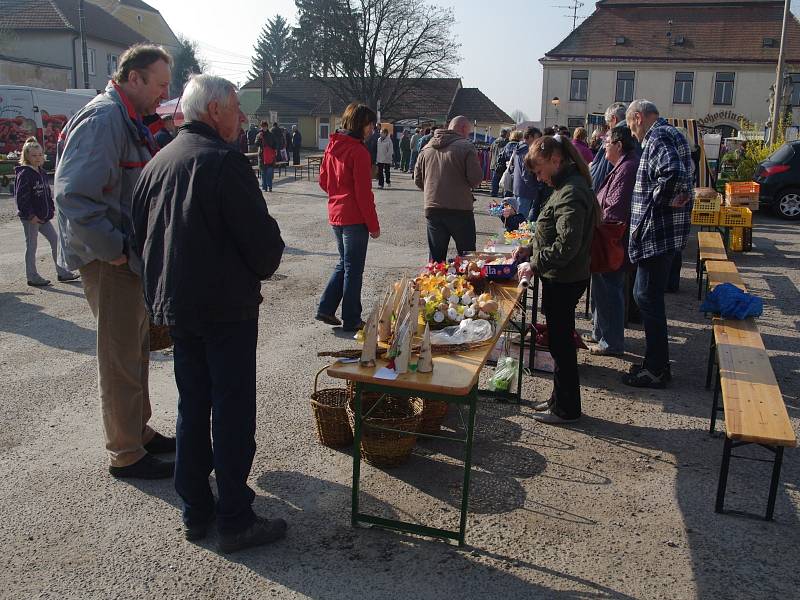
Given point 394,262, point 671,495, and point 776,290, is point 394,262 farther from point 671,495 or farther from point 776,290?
point 671,495

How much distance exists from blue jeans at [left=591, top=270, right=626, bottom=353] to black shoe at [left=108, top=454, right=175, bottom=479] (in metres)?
3.77

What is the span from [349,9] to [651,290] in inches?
1858

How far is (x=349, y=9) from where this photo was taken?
48.0 m

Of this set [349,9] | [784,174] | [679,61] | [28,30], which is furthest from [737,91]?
[28,30]

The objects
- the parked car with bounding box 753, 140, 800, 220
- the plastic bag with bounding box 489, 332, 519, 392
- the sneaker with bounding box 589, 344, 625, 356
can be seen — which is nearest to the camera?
the plastic bag with bounding box 489, 332, 519, 392

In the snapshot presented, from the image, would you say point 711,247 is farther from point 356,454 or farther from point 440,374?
point 356,454

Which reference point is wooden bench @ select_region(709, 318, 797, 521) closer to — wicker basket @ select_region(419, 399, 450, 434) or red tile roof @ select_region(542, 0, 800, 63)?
wicker basket @ select_region(419, 399, 450, 434)

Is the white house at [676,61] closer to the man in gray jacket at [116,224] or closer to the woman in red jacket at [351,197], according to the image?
the woman in red jacket at [351,197]

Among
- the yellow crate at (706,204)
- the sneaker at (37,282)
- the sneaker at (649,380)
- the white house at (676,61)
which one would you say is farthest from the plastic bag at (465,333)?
the white house at (676,61)

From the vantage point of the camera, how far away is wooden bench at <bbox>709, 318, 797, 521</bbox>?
11.4 feet

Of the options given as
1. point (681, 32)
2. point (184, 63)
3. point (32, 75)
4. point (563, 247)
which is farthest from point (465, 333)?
point (184, 63)

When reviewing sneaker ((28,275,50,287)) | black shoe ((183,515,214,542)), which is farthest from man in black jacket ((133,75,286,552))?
sneaker ((28,275,50,287))

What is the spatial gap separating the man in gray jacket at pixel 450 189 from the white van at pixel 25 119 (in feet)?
64.1

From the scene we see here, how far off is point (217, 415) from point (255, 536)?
602 millimetres
